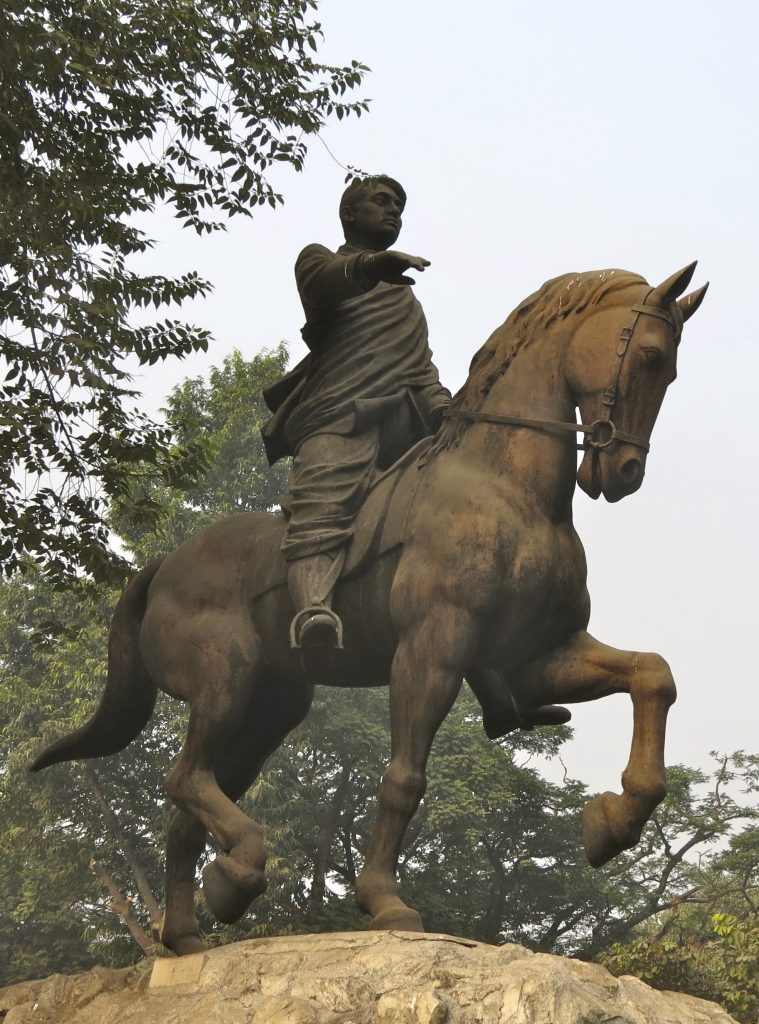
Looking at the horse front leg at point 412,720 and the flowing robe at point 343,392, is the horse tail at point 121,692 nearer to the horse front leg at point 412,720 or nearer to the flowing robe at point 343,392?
the flowing robe at point 343,392

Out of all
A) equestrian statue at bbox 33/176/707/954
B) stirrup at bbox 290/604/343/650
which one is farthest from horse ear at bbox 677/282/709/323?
stirrup at bbox 290/604/343/650

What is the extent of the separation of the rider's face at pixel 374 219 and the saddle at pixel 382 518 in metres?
1.19

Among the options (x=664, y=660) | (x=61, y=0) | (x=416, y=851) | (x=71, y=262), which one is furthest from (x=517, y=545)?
(x=416, y=851)

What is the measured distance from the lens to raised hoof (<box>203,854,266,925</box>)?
5660 mm

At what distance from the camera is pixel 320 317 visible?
653 centimetres

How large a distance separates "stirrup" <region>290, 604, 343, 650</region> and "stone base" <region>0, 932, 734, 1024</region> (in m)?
1.19

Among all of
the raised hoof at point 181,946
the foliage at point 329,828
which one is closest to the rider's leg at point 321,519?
the raised hoof at point 181,946

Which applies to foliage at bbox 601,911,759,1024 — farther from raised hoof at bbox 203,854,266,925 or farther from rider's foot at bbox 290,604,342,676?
rider's foot at bbox 290,604,342,676

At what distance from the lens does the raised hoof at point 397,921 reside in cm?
522

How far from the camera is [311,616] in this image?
18.7 ft

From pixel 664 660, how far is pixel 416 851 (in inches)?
712

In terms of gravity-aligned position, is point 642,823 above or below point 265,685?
below

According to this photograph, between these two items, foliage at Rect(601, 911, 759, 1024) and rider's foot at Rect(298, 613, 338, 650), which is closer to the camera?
rider's foot at Rect(298, 613, 338, 650)

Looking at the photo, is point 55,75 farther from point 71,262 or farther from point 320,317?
point 320,317
